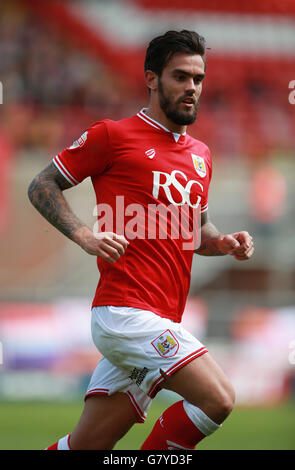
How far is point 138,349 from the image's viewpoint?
4.15m

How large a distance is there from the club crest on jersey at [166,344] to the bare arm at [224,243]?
73cm

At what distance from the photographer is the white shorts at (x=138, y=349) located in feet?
13.5

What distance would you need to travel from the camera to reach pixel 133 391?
A: 433cm

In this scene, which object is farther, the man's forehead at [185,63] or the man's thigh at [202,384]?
the man's forehead at [185,63]

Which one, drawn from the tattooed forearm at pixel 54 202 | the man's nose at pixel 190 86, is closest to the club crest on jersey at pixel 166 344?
the tattooed forearm at pixel 54 202

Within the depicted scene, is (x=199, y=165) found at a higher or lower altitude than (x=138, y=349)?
higher

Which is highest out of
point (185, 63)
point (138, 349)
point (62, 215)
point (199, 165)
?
point (185, 63)

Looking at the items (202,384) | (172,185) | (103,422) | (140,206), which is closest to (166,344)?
(202,384)

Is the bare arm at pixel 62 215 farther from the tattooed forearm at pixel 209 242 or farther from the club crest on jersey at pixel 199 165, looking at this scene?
the tattooed forearm at pixel 209 242

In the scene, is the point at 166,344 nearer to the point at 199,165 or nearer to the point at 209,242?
the point at 209,242

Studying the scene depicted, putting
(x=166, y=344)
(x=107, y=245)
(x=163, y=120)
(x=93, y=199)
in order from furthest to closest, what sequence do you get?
(x=93, y=199) < (x=163, y=120) < (x=166, y=344) < (x=107, y=245)

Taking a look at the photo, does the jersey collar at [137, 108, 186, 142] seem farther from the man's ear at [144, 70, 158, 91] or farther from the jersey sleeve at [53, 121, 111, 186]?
the jersey sleeve at [53, 121, 111, 186]

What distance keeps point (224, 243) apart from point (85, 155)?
3.11 ft
